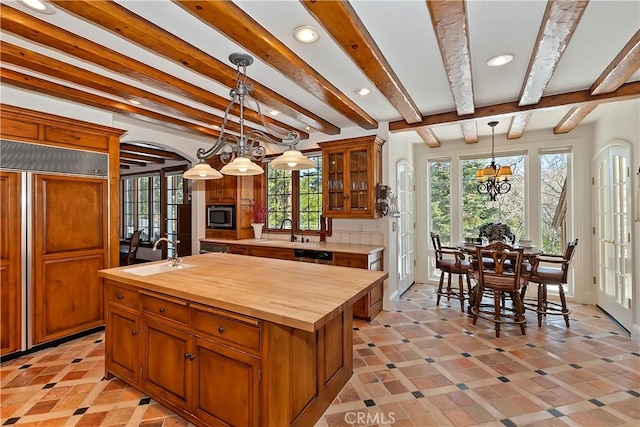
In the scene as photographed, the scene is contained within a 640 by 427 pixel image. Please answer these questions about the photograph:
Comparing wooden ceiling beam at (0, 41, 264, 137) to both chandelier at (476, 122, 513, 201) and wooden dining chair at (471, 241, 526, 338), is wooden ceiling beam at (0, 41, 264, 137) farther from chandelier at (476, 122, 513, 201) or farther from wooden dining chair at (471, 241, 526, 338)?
chandelier at (476, 122, 513, 201)

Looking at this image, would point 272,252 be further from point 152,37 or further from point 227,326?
point 152,37

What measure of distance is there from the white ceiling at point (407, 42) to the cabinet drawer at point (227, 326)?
1.82m

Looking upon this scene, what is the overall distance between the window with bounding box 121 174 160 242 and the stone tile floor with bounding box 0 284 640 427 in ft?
14.8

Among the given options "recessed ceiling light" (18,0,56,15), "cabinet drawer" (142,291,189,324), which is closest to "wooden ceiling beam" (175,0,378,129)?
"recessed ceiling light" (18,0,56,15)

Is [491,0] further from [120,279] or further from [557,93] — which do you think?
→ [120,279]

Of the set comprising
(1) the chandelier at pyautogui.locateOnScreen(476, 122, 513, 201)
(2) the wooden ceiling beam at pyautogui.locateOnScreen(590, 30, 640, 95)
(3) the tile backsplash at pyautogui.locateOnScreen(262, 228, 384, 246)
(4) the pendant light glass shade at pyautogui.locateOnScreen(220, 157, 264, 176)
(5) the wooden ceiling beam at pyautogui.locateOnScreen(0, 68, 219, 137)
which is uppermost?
(5) the wooden ceiling beam at pyautogui.locateOnScreen(0, 68, 219, 137)

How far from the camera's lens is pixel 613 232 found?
3.71 m

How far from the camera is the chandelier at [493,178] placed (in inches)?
164

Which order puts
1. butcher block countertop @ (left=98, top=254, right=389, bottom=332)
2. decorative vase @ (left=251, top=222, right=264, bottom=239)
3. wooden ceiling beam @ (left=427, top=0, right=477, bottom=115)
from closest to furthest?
butcher block countertop @ (left=98, top=254, right=389, bottom=332)
wooden ceiling beam @ (left=427, top=0, right=477, bottom=115)
decorative vase @ (left=251, top=222, right=264, bottom=239)

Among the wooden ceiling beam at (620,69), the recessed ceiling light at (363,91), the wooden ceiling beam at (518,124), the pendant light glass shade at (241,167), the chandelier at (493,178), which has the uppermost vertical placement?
the recessed ceiling light at (363,91)

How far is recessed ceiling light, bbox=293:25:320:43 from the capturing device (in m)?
1.96

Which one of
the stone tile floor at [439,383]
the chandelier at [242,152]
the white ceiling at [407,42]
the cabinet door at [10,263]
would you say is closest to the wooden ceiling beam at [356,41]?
the white ceiling at [407,42]

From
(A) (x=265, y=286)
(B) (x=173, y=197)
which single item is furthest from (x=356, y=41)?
(B) (x=173, y=197)

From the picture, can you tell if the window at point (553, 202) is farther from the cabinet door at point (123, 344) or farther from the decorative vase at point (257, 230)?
the cabinet door at point (123, 344)
